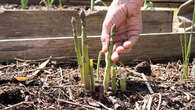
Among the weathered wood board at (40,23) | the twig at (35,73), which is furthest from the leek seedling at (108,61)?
the weathered wood board at (40,23)

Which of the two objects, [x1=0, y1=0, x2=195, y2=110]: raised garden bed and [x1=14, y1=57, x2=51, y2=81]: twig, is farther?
[x1=14, y1=57, x2=51, y2=81]: twig

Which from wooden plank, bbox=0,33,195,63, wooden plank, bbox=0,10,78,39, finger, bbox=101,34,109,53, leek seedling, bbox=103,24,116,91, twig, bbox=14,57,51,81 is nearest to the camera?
leek seedling, bbox=103,24,116,91

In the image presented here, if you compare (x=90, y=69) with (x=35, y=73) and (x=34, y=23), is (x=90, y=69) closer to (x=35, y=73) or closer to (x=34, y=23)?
(x=35, y=73)

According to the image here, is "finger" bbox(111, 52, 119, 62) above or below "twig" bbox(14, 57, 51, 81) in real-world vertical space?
above

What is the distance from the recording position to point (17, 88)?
1.12 meters

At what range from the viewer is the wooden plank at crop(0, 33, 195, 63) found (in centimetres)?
143

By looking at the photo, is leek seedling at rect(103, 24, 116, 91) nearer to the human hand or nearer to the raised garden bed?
the raised garden bed

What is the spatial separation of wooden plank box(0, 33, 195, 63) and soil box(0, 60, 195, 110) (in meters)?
0.08

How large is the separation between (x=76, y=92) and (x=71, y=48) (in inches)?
16.7

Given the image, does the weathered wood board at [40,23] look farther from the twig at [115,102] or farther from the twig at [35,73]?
the twig at [115,102]

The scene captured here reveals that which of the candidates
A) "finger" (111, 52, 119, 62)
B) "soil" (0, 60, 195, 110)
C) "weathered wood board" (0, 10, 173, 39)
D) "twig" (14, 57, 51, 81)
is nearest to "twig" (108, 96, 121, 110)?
"soil" (0, 60, 195, 110)

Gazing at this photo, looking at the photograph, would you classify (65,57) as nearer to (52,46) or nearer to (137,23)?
(52,46)

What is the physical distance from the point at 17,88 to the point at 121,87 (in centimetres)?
50

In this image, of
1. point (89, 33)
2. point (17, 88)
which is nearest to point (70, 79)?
point (17, 88)
